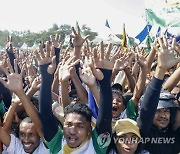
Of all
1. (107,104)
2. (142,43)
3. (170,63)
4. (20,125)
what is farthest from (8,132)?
(142,43)

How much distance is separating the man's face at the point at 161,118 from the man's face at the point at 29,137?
39.6 inches

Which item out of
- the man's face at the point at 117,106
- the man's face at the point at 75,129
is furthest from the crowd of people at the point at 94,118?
the man's face at the point at 117,106

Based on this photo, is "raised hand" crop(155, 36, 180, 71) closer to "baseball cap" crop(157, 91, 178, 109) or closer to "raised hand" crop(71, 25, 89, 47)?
"baseball cap" crop(157, 91, 178, 109)

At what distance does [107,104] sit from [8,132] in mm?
1016

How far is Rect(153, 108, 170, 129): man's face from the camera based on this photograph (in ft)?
9.54

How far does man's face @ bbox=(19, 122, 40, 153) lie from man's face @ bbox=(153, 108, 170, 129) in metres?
1.01

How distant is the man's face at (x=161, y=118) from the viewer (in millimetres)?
2908

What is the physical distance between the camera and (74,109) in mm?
2760

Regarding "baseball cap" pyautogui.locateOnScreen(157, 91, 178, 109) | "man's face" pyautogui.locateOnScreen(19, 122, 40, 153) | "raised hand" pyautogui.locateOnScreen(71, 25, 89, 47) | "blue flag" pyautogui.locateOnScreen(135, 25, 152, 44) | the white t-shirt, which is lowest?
"blue flag" pyautogui.locateOnScreen(135, 25, 152, 44)

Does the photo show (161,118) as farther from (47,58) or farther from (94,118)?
(47,58)

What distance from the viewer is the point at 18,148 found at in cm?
304

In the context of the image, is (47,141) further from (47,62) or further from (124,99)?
(124,99)

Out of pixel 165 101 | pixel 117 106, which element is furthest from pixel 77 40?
pixel 165 101

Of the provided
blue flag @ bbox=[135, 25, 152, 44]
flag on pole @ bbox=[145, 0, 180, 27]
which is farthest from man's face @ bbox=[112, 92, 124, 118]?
blue flag @ bbox=[135, 25, 152, 44]
